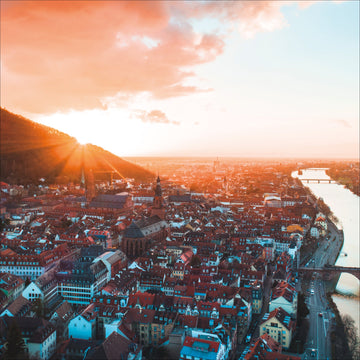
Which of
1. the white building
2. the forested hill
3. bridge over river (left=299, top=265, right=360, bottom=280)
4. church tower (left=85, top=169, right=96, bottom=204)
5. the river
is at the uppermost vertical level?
the forested hill

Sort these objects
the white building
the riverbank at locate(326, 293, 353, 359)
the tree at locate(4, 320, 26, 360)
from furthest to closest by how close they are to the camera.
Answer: the riverbank at locate(326, 293, 353, 359) < the white building < the tree at locate(4, 320, 26, 360)

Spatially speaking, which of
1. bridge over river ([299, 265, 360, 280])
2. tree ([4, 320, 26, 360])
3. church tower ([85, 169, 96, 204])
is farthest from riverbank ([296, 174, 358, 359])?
church tower ([85, 169, 96, 204])

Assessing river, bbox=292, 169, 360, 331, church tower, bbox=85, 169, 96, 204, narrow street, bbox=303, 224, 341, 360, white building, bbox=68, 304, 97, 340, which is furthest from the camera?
church tower, bbox=85, 169, 96, 204

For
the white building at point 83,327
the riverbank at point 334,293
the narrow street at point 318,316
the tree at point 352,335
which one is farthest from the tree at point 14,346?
the tree at point 352,335

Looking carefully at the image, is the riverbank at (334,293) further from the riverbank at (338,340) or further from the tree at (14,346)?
the tree at (14,346)

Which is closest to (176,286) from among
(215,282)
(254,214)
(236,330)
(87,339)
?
(215,282)

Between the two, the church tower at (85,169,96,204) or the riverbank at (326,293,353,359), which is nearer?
the riverbank at (326,293,353,359)

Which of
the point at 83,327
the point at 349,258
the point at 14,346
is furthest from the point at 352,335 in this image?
the point at 349,258

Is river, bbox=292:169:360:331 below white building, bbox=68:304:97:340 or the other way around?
below

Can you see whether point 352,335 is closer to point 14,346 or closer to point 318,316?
point 318,316

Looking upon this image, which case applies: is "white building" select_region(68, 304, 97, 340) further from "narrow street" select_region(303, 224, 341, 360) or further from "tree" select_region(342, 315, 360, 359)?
"tree" select_region(342, 315, 360, 359)
